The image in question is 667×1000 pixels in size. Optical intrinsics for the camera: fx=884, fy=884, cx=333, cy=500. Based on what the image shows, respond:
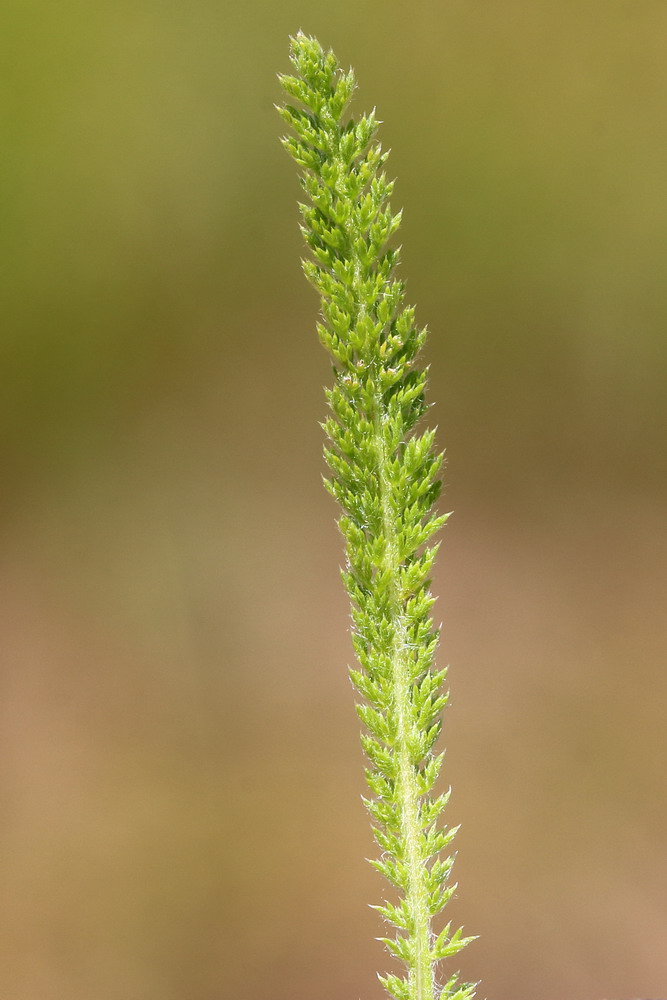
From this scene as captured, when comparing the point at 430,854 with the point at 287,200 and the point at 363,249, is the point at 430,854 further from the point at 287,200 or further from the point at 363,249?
the point at 287,200

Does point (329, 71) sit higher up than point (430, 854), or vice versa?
point (329, 71)

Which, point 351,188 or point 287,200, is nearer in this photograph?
point 351,188

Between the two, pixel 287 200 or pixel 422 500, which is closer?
pixel 422 500

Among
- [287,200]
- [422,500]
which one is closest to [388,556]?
[422,500]

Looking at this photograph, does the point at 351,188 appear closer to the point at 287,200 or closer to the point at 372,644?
the point at 372,644

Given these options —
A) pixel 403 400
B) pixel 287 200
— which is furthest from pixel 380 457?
pixel 287 200

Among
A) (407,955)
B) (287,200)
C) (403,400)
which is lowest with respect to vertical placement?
(407,955)
